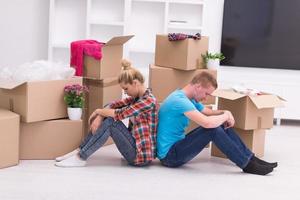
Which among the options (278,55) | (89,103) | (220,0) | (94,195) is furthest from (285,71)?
(94,195)

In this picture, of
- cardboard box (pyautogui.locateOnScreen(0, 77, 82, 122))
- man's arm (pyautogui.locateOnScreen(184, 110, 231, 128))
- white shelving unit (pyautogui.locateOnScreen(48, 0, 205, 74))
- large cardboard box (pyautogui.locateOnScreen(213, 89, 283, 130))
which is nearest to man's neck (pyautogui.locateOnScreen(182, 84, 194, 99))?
man's arm (pyautogui.locateOnScreen(184, 110, 231, 128))

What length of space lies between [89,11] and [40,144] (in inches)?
94.9

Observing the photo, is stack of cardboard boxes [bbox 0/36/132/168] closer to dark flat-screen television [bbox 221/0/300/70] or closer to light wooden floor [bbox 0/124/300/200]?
light wooden floor [bbox 0/124/300/200]

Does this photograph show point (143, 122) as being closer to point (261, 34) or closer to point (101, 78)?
point (101, 78)

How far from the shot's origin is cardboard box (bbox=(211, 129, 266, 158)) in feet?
12.7

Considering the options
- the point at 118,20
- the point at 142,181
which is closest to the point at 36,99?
the point at 142,181

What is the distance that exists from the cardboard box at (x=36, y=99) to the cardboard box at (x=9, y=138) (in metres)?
0.09

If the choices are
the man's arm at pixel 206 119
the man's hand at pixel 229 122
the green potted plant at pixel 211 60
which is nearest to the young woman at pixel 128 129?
the man's arm at pixel 206 119

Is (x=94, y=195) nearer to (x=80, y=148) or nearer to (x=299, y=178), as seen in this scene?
(x=80, y=148)

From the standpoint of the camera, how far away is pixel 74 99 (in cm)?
366

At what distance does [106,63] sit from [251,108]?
1.12m

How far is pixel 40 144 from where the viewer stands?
361 cm

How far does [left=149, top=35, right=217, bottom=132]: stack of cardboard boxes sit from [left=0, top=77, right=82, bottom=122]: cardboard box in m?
0.85

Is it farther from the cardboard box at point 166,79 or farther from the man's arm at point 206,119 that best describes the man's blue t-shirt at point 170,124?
the cardboard box at point 166,79
